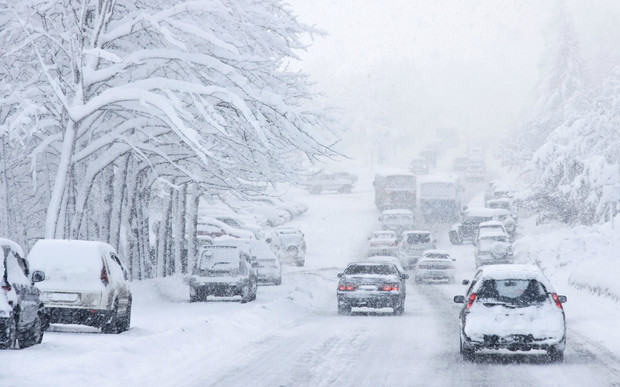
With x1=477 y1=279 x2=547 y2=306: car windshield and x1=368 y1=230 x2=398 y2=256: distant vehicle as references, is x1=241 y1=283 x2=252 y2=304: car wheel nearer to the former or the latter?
x1=477 y1=279 x2=547 y2=306: car windshield

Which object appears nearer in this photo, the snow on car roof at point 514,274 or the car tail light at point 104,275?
the snow on car roof at point 514,274

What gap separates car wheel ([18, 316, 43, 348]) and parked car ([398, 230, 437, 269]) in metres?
37.2

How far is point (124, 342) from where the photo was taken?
56.7ft

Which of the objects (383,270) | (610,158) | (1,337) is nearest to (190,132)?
(1,337)

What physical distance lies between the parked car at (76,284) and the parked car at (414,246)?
34.5m

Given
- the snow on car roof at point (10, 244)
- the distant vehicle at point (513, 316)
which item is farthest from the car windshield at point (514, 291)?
the snow on car roof at point (10, 244)

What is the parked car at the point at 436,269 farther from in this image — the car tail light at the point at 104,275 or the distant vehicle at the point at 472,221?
the car tail light at the point at 104,275

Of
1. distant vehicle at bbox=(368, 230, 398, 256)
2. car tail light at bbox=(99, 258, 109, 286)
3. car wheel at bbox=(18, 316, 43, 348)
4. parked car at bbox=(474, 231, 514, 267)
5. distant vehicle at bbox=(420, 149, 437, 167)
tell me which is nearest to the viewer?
car wheel at bbox=(18, 316, 43, 348)

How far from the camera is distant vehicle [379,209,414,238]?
213 feet

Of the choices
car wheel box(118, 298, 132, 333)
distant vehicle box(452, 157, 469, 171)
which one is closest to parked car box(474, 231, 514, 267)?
car wheel box(118, 298, 132, 333)

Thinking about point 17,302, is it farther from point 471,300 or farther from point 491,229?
point 491,229

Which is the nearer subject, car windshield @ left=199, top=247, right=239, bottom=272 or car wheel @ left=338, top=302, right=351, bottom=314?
car wheel @ left=338, top=302, right=351, bottom=314

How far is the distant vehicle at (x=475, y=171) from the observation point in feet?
343

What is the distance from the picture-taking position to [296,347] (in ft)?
62.0
